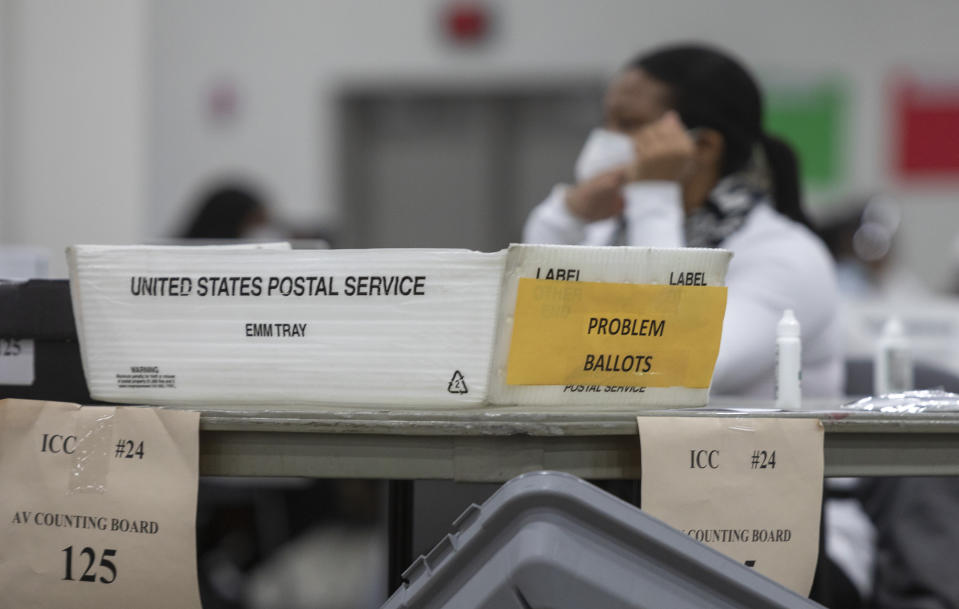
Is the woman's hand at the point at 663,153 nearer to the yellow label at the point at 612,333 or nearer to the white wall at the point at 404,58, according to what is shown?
the yellow label at the point at 612,333

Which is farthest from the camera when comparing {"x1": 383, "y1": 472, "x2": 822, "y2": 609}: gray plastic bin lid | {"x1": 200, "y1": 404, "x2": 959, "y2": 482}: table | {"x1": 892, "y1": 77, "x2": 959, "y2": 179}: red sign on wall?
{"x1": 892, "y1": 77, "x2": 959, "y2": 179}: red sign on wall

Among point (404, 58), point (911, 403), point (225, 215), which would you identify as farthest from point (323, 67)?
point (911, 403)

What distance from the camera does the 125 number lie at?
0.84 m

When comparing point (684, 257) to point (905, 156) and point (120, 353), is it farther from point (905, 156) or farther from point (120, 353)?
point (905, 156)

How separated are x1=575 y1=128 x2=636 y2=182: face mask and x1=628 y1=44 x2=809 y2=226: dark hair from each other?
0.36 ft

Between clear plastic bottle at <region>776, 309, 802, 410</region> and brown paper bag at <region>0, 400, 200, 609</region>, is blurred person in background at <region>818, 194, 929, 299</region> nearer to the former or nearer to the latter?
clear plastic bottle at <region>776, 309, 802, 410</region>

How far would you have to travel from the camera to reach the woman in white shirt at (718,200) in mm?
1383

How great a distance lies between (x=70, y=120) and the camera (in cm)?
299

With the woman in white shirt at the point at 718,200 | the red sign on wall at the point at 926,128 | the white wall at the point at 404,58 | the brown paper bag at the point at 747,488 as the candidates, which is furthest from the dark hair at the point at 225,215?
the red sign on wall at the point at 926,128

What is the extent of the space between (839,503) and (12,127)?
250 cm

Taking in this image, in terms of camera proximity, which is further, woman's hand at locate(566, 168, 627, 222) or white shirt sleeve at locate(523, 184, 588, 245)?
white shirt sleeve at locate(523, 184, 588, 245)

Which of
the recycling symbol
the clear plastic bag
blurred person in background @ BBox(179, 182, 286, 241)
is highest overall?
the recycling symbol

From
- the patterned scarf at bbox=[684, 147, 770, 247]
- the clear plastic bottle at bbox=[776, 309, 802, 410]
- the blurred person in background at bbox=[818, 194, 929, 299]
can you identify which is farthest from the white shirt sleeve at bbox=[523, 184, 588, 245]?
the blurred person in background at bbox=[818, 194, 929, 299]

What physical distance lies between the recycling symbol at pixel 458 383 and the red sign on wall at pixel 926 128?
16.3ft
